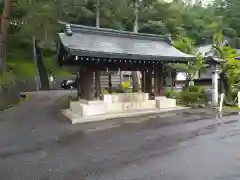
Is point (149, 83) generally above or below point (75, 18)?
below

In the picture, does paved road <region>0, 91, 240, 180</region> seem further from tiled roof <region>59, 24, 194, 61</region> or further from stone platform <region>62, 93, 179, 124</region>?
tiled roof <region>59, 24, 194, 61</region>

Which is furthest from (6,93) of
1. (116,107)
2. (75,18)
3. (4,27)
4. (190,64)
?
(75,18)

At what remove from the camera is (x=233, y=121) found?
1223 cm

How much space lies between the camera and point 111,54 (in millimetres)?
13195

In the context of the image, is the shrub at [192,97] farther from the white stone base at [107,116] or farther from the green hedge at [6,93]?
the green hedge at [6,93]

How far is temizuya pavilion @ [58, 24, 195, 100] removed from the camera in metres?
13.1

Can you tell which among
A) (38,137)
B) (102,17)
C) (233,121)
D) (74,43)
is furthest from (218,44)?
(38,137)

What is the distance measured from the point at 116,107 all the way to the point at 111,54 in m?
3.04

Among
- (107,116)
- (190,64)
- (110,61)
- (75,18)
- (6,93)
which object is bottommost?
(107,116)

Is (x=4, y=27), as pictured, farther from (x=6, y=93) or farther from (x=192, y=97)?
(x=192, y=97)

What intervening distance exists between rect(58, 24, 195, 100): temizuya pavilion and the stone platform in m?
0.57

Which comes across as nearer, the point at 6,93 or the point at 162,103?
the point at 162,103

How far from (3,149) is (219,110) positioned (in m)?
12.0

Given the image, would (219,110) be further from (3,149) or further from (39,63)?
(39,63)
